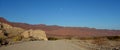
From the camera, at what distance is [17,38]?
38.8 metres

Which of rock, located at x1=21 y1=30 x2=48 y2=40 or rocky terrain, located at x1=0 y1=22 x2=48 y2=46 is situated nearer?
rocky terrain, located at x1=0 y1=22 x2=48 y2=46

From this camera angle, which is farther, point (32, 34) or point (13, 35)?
point (32, 34)

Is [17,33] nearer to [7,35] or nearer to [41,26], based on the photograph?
[7,35]

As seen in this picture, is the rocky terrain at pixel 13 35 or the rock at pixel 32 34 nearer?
the rocky terrain at pixel 13 35

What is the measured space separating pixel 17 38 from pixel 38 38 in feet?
28.4

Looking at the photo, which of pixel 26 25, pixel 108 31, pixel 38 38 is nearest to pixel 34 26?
pixel 26 25

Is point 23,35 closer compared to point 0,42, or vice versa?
point 0,42

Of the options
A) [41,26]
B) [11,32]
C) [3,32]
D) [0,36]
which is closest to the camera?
[0,36]

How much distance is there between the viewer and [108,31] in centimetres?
18950

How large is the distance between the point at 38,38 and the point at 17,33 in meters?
6.94

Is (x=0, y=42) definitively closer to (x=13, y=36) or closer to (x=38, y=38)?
(x=13, y=36)

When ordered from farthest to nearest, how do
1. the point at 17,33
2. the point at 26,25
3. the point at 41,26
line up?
the point at 41,26 → the point at 26,25 → the point at 17,33

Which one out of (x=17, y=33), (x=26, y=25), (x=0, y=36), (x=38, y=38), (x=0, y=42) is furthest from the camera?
(x=26, y=25)

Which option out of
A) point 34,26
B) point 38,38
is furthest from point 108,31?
point 38,38
